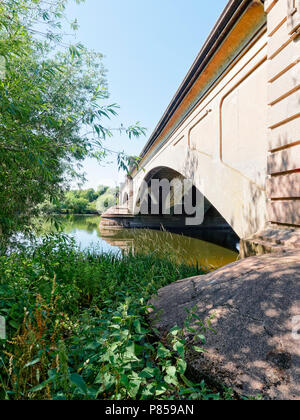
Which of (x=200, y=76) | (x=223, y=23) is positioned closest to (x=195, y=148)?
(x=200, y=76)

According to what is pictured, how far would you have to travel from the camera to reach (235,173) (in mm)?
5234

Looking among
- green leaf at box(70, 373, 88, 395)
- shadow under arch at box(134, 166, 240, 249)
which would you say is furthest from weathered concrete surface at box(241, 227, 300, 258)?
shadow under arch at box(134, 166, 240, 249)

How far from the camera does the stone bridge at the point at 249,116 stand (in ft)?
11.3

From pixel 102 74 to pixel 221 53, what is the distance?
344 cm

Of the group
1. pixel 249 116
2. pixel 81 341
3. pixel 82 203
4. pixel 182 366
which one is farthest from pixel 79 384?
pixel 82 203

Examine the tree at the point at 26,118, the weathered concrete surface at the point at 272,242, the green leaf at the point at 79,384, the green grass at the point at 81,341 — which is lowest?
the green grass at the point at 81,341

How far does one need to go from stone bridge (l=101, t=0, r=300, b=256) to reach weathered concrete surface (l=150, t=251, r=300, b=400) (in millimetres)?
1454

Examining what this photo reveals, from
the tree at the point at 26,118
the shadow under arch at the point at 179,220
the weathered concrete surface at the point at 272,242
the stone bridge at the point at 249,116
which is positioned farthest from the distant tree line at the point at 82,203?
the shadow under arch at the point at 179,220

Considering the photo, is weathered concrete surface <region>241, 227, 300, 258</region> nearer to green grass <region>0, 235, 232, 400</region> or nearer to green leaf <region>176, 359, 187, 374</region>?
green grass <region>0, 235, 232, 400</region>

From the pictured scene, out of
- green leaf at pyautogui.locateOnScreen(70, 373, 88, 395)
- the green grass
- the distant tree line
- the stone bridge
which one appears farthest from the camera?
the distant tree line

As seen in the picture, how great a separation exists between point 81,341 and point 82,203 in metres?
50.7

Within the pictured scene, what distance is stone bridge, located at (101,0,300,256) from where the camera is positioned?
3436mm

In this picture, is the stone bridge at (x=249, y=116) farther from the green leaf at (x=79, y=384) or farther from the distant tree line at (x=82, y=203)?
the green leaf at (x=79, y=384)

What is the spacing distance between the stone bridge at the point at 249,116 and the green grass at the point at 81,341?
196 centimetres
